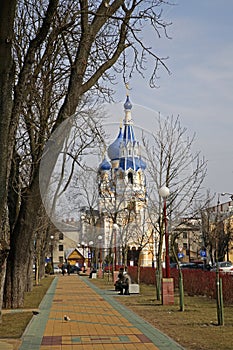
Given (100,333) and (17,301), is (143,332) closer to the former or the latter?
(100,333)

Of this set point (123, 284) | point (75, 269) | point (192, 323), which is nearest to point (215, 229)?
point (123, 284)

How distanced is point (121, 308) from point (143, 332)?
6.23 metres

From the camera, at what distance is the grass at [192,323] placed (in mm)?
10236

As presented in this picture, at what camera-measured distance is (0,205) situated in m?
8.31

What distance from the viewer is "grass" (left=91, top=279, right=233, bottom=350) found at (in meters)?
10.2

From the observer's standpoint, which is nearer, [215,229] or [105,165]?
[105,165]

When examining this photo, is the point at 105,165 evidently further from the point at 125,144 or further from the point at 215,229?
the point at 215,229

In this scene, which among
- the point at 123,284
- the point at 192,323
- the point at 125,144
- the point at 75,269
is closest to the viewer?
the point at 192,323

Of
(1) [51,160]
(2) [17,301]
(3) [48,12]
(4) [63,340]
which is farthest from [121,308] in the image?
(3) [48,12]

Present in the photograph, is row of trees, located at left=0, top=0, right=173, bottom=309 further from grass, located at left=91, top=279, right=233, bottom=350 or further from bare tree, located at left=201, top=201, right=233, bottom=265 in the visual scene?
bare tree, located at left=201, top=201, right=233, bottom=265

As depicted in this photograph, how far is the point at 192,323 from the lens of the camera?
13258 mm

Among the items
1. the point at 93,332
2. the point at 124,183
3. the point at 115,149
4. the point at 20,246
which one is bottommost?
the point at 93,332

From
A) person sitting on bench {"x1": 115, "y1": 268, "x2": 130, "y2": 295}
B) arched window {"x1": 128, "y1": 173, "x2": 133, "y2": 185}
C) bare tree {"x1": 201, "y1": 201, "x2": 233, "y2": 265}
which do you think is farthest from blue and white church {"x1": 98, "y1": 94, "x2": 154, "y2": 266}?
bare tree {"x1": 201, "y1": 201, "x2": 233, "y2": 265}

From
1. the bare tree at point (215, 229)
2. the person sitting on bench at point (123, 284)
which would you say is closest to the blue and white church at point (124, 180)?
the person sitting on bench at point (123, 284)
